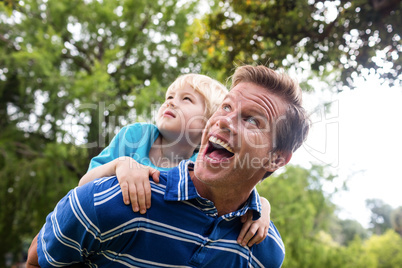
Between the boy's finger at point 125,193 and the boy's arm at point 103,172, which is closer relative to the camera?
the boy's finger at point 125,193

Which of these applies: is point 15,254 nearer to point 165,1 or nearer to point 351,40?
point 165,1

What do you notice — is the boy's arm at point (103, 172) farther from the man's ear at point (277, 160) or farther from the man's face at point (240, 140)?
the man's ear at point (277, 160)

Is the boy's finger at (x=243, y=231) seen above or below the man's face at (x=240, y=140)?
below

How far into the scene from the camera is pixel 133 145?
7.68ft

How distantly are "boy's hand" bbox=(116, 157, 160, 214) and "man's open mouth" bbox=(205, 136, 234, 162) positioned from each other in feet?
0.81

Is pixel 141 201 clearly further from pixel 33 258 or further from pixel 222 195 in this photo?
pixel 33 258

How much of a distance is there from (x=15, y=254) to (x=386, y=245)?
15.7 meters

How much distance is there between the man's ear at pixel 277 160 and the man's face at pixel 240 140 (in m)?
0.01

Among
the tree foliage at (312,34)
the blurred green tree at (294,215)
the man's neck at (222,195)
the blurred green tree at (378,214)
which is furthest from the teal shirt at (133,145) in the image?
the blurred green tree at (378,214)

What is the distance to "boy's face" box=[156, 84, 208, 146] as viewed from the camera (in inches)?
93.7

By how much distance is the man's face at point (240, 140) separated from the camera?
141cm

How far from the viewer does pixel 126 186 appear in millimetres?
1327

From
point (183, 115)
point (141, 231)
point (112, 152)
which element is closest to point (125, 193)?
point (141, 231)

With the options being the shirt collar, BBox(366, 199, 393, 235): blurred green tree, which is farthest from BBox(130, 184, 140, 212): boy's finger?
BBox(366, 199, 393, 235): blurred green tree
